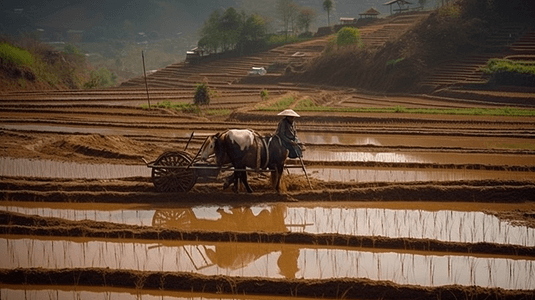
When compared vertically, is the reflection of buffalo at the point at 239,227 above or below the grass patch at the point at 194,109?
below

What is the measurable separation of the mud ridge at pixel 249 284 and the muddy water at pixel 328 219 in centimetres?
217

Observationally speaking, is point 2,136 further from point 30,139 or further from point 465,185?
point 465,185

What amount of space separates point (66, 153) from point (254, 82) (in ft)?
93.0

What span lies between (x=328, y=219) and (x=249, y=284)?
3057mm

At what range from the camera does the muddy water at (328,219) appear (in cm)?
952

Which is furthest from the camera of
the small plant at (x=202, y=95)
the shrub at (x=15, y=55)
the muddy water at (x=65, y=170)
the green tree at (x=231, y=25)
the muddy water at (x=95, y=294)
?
the green tree at (x=231, y=25)

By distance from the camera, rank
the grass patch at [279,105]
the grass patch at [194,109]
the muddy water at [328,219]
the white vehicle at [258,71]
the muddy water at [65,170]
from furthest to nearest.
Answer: the white vehicle at [258,71] < the grass patch at [194,109] < the grass patch at [279,105] < the muddy water at [65,170] < the muddy water at [328,219]

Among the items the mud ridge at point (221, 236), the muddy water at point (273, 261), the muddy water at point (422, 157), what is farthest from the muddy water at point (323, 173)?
the muddy water at point (273, 261)

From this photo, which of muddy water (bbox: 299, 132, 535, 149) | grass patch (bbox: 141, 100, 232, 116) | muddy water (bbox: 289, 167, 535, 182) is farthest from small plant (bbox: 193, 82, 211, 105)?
muddy water (bbox: 289, 167, 535, 182)

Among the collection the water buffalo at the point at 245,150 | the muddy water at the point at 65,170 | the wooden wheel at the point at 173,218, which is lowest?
the wooden wheel at the point at 173,218

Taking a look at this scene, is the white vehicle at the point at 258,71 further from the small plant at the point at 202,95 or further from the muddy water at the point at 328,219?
the muddy water at the point at 328,219

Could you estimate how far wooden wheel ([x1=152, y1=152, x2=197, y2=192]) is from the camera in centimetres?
1110

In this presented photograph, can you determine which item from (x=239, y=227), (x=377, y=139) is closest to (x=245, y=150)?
(x=239, y=227)

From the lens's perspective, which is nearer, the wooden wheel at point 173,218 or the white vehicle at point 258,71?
the wooden wheel at point 173,218
